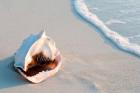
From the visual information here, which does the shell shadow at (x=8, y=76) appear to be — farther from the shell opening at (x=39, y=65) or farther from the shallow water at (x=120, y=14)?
the shallow water at (x=120, y=14)

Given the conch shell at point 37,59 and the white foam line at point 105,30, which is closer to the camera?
the conch shell at point 37,59

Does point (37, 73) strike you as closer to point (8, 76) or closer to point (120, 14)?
point (8, 76)

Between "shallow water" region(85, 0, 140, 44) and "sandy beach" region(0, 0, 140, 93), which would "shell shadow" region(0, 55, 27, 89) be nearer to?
"sandy beach" region(0, 0, 140, 93)

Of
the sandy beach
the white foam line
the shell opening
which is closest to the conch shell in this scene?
the shell opening

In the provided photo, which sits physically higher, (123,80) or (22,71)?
(22,71)

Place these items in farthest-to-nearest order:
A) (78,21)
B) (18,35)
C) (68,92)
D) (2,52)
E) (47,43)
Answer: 1. (78,21)
2. (18,35)
3. (2,52)
4. (47,43)
5. (68,92)

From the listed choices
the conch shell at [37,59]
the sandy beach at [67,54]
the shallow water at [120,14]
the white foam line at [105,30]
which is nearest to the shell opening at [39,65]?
the conch shell at [37,59]

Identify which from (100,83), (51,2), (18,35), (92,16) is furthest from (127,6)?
(100,83)

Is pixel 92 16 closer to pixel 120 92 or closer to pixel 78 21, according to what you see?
pixel 78 21
